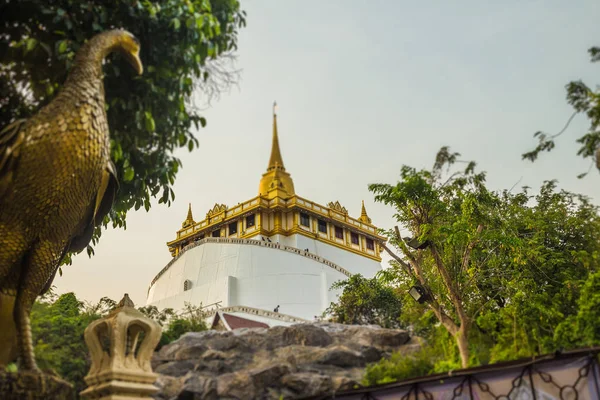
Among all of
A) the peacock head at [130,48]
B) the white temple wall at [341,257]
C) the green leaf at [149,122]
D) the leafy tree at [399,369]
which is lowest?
the leafy tree at [399,369]

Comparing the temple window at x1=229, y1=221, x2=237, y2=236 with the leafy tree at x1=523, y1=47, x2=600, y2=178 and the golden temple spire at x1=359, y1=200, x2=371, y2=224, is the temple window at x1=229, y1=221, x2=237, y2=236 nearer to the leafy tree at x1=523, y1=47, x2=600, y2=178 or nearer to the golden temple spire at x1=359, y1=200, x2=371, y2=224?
the golden temple spire at x1=359, y1=200, x2=371, y2=224

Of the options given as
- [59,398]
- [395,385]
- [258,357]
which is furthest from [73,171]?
[258,357]

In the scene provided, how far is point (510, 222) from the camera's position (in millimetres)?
16062

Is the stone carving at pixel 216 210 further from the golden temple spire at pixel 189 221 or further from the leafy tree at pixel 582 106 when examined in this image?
the leafy tree at pixel 582 106

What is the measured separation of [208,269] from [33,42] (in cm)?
2111

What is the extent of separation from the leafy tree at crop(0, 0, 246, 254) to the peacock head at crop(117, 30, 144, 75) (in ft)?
1.34

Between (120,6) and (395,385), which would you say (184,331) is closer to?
(395,385)

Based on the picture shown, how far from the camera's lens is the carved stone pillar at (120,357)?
671 cm

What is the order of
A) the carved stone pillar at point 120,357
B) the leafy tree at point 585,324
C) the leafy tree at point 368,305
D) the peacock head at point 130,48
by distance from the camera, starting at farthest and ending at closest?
Result: the leafy tree at point 368,305
the leafy tree at point 585,324
the peacock head at point 130,48
the carved stone pillar at point 120,357

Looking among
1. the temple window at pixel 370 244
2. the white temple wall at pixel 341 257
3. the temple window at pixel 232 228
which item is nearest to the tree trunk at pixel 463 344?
the white temple wall at pixel 341 257

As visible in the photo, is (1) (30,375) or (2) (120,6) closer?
(1) (30,375)

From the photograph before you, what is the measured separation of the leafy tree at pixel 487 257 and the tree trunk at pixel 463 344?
24 millimetres

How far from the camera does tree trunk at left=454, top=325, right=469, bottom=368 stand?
29.8 ft

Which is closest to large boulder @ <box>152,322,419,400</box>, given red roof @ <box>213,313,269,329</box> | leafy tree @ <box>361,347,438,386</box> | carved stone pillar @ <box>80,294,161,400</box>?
leafy tree @ <box>361,347,438,386</box>
